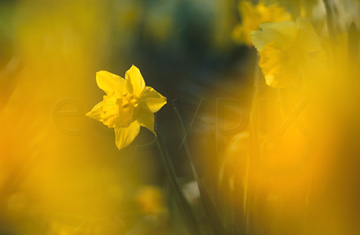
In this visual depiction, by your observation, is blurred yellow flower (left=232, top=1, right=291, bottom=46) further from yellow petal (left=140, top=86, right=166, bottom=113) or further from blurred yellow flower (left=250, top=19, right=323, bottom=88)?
yellow petal (left=140, top=86, right=166, bottom=113)

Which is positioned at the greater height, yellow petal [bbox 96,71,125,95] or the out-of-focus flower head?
the out-of-focus flower head

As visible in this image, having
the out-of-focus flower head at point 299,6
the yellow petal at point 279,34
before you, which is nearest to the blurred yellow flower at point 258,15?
the out-of-focus flower head at point 299,6

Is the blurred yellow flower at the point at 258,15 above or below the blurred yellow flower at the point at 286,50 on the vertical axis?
above

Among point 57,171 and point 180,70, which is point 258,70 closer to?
point 180,70

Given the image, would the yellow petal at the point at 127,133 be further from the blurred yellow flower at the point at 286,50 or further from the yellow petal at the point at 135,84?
the blurred yellow flower at the point at 286,50

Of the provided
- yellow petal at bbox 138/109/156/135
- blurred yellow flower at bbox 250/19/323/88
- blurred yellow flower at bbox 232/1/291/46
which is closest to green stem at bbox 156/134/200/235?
yellow petal at bbox 138/109/156/135

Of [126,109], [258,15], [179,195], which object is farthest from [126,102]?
[258,15]

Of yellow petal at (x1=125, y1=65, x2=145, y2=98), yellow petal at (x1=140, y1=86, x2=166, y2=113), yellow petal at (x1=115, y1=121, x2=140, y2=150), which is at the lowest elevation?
yellow petal at (x1=115, y1=121, x2=140, y2=150)
